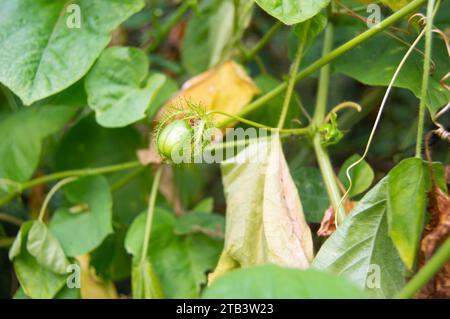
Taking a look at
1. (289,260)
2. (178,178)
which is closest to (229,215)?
(289,260)

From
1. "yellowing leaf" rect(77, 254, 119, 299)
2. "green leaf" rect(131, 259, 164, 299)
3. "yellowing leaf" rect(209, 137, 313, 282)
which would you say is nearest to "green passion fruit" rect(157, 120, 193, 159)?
"yellowing leaf" rect(209, 137, 313, 282)

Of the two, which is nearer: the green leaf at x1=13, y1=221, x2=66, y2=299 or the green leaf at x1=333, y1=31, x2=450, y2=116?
the green leaf at x1=333, y1=31, x2=450, y2=116

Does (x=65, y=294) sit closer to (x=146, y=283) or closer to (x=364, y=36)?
(x=146, y=283)

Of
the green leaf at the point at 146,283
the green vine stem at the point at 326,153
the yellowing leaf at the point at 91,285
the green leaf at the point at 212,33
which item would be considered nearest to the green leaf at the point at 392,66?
the green vine stem at the point at 326,153

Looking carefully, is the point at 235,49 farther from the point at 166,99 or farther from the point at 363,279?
the point at 363,279

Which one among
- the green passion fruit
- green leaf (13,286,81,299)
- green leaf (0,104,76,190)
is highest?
green leaf (0,104,76,190)

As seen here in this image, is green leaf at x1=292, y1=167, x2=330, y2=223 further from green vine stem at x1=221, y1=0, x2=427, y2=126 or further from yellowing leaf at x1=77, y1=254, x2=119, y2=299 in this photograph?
yellowing leaf at x1=77, y1=254, x2=119, y2=299
